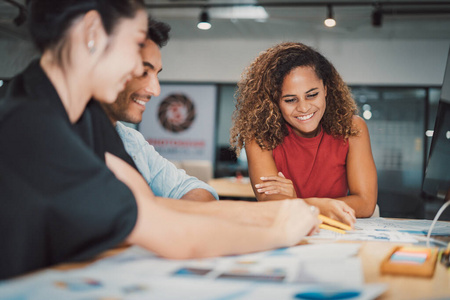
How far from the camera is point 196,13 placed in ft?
20.5

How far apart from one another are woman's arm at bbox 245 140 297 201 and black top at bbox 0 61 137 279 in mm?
1054

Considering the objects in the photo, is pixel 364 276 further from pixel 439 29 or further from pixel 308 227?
pixel 439 29

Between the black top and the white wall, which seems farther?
the white wall

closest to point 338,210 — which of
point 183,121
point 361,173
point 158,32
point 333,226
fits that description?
point 333,226

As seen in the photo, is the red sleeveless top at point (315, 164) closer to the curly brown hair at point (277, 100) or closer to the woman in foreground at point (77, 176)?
the curly brown hair at point (277, 100)

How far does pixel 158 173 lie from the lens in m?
1.73

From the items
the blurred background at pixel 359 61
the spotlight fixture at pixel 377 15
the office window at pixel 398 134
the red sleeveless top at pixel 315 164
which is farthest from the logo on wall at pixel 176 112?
the red sleeveless top at pixel 315 164

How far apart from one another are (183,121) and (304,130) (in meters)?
5.71

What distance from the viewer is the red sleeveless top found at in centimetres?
203

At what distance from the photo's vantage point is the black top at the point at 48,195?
0.71 metres

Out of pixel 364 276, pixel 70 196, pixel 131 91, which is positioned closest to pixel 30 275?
pixel 70 196

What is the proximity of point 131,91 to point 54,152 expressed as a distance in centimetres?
85

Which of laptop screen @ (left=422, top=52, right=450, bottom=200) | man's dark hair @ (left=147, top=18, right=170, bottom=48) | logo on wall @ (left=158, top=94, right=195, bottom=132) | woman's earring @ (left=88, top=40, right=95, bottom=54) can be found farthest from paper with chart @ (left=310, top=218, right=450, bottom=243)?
logo on wall @ (left=158, top=94, right=195, bottom=132)

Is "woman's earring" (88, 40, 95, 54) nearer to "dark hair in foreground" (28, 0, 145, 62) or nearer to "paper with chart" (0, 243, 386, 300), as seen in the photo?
"dark hair in foreground" (28, 0, 145, 62)
